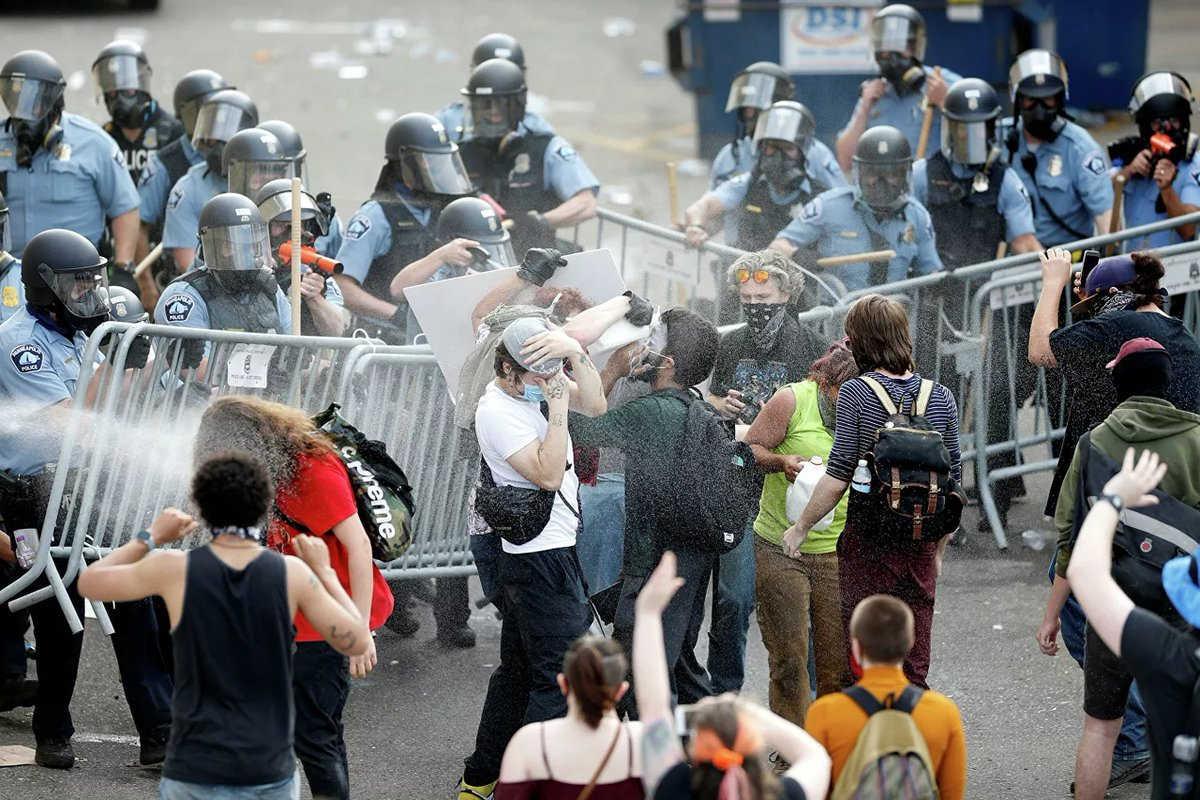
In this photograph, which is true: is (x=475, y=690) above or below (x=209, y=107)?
below

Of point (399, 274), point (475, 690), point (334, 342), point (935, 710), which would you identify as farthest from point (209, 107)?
point (935, 710)

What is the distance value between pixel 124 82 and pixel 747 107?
3.58 m

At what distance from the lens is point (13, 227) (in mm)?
8953

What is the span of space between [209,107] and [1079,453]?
549 cm

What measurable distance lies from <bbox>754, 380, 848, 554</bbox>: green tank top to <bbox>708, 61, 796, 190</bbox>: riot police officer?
402 cm

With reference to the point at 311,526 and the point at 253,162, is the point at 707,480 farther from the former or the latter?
the point at 253,162

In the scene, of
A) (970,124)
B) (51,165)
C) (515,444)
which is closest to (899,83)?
(970,124)

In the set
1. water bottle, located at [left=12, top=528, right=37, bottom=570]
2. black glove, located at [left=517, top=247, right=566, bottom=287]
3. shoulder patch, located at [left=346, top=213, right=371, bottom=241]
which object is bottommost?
A: water bottle, located at [left=12, top=528, right=37, bottom=570]

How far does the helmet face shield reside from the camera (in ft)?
28.6

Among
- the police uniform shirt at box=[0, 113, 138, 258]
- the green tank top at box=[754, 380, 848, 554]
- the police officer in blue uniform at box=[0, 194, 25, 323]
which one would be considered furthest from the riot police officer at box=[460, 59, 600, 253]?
the green tank top at box=[754, 380, 848, 554]

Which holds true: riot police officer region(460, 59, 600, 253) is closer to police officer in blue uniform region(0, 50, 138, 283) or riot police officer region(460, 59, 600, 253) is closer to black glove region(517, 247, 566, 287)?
police officer in blue uniform region(0, 50, 138, 283)

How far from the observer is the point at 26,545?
6.04 meters

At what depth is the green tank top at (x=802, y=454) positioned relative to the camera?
19.0 ft

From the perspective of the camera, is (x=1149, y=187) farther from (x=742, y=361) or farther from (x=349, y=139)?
(x=349, y=139)
